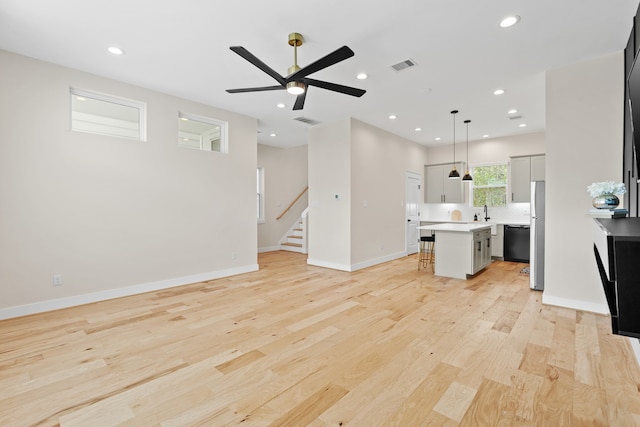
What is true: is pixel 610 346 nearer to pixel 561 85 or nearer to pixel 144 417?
pixel 561 85

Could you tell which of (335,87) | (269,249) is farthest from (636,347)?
(269,249)

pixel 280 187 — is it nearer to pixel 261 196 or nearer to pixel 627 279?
pixel 261 196

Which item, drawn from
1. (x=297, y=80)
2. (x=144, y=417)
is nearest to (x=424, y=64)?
(x=297, y=80)

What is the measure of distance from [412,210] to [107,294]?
668 cm

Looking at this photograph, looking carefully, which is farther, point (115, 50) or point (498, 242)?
point (498, 242)

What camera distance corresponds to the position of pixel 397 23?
286 cm

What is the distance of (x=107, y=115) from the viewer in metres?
4.18

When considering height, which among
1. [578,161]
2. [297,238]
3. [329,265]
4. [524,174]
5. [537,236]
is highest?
[524,174]

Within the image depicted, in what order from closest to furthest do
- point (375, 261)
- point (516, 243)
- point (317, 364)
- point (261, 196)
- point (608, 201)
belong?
point (317, 364) → point (608, 201) → point (375, 261) → point (516, 243) → point (261, 196)

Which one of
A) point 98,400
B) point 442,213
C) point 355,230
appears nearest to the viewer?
point 98,400

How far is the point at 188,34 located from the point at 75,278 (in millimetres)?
3344

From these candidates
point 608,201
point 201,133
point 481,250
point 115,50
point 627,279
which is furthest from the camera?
point 481,250

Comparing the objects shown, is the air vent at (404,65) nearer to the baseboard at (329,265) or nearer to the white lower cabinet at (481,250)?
the white lower cabinet at (481,250)

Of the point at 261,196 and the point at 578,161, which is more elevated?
the point at 578,161
